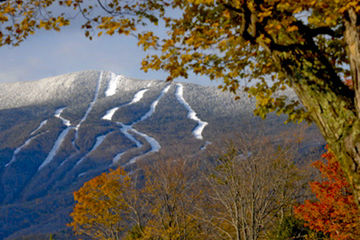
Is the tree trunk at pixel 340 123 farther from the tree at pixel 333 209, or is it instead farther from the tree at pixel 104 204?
the tree at pixel 104 204

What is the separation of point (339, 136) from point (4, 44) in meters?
4.62

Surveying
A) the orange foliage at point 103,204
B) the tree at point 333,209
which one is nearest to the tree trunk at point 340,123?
the tree at point 333,209

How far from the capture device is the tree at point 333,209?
15977mm

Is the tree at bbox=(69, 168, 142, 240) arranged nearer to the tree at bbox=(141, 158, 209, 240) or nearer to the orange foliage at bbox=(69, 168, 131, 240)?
the orange foliage at bbox=(69, 168, 131, 240)

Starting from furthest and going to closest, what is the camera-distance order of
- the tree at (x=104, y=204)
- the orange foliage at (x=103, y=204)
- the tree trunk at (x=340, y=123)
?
the orange foliage at (x=103, y=204)
the tree at (x=104, y=204)
the tree trunk at (x=340, y=123)

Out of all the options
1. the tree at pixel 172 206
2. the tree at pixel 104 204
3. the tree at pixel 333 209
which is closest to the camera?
the tree at pixel 333 209

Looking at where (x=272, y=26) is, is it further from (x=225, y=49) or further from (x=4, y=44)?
(x=4, y=44)

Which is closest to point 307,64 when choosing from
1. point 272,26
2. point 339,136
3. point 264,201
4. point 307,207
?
point 272,26

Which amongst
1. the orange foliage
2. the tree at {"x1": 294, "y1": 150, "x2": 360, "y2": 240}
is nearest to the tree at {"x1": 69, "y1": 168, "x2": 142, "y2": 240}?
the orange foliage

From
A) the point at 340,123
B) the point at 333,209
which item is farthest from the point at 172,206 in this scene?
the point at 340,123

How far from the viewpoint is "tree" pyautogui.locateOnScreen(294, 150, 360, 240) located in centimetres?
1598

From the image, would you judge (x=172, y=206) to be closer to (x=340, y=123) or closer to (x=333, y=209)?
(x=333, y=209)

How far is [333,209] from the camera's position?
17375 mm

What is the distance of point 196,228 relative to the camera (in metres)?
23.2
